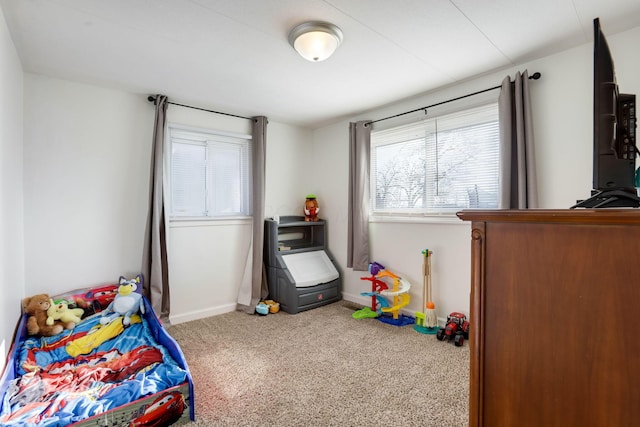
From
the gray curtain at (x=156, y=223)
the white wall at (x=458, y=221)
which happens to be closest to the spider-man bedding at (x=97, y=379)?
the gray curtain at (x=156, y=223)

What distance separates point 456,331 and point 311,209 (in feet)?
7.13

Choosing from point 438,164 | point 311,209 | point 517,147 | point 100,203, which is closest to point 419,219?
point 438,164

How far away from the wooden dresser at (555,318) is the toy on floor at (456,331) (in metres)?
1.82

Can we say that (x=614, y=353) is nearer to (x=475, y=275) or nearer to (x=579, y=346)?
(x=579, y=346)

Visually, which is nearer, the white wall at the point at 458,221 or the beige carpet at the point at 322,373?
the beige carpet at the point at 322,373

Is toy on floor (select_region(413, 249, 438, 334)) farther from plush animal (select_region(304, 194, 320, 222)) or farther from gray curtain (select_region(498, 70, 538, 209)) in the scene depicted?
plush animal (select_region(304, 194, 320, 222))

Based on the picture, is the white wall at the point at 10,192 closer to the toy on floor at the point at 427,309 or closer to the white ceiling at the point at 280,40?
the white ceiling at the point at 280,40

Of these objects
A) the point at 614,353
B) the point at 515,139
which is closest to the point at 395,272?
the point at 515,139

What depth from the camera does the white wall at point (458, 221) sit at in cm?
212

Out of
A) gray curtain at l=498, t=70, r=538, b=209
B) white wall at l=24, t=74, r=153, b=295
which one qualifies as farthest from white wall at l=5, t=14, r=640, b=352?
gray curtain at l=498, t=70, r=538, b=209

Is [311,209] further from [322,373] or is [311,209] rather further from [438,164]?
[322,373]

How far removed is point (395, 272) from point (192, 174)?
244 centimetres

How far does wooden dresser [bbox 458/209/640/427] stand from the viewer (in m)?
0.66

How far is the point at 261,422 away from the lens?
5.42ft
